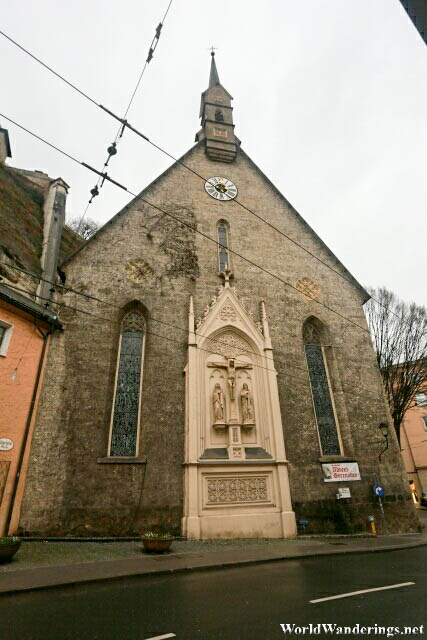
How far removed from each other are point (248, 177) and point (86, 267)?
10.5 meters

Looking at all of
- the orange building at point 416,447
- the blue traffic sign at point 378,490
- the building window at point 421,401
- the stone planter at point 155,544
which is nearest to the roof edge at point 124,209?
the stone planter at point 155,544

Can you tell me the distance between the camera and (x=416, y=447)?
107 feet

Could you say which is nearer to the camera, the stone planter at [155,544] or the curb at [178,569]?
the curb at [178,569]

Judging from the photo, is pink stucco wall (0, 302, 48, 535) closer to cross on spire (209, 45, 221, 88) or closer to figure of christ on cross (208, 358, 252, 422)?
figure of christ on cross (208, 358, 252, 422)

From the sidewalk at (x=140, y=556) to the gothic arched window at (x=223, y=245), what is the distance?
A: 10.6 meters

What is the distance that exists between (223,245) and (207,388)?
719cm

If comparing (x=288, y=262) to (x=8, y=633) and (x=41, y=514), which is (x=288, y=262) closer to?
(x=41, y=514)

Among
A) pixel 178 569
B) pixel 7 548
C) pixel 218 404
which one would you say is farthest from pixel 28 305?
pixel 178 569

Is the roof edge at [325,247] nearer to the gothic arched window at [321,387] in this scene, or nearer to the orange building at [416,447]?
the gothic arched window at [321,387]

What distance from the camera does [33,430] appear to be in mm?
10820

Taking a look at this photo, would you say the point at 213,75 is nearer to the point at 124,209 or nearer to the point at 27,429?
the point at 124,209

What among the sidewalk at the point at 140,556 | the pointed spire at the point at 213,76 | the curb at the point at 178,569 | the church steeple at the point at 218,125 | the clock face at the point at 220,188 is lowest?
the curb at the point at 178,569

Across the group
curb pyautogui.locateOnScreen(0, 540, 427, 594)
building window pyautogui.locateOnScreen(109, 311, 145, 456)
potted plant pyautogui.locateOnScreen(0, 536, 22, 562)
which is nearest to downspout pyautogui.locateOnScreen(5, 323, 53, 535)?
building window pyautogui.locateOnScreen(109, 311, 145, 456)

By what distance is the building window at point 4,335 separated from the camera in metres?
10.7
